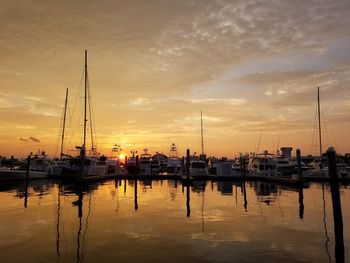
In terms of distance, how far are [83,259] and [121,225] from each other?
19.6 feet

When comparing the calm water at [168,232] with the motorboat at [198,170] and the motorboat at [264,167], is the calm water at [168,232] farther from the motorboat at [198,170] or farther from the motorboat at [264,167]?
the motorboat at [198,170]

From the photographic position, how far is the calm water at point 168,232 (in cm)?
1262

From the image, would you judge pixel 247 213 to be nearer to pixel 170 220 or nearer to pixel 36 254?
pixel 170 220

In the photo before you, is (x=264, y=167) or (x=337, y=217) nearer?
(x=337, y=217)

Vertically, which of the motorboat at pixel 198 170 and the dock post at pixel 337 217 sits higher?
the motorboat at pixel 198 170

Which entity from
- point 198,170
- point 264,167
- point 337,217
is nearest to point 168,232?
point 337,217

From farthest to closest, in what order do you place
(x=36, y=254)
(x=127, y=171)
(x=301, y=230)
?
(x=127, y=171)
(x=301, y=230)
(x=36, y=254)

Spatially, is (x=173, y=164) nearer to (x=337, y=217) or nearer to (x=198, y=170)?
(x=198, y=170)

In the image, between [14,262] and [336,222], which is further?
[336,222]

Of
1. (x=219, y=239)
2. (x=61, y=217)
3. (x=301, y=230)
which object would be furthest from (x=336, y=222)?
(x=61, y=217)

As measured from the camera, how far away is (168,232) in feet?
53.8

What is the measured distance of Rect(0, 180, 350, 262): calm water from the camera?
12.6 m

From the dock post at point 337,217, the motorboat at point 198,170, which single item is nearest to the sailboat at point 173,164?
the motorboat at point 198,170

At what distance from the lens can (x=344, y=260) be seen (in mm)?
12242
